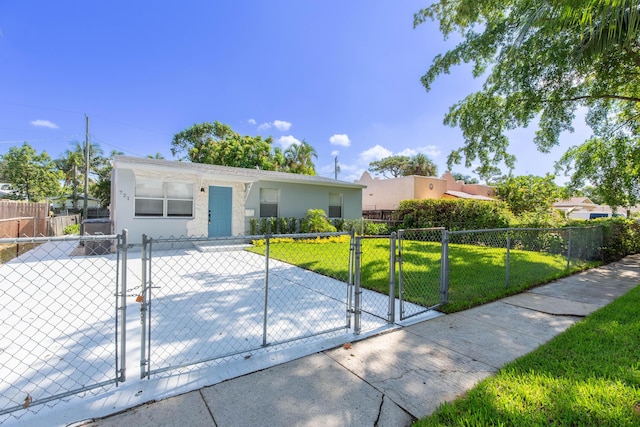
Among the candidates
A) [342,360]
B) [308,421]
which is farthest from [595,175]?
[308,421]

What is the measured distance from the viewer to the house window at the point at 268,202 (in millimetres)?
12828

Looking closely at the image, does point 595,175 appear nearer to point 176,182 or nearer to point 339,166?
point 176,182

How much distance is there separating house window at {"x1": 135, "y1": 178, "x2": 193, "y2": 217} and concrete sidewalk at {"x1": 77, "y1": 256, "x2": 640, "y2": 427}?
9192mm

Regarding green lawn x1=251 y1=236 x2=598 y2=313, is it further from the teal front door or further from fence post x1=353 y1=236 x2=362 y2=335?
the teal front door

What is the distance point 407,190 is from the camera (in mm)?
22156

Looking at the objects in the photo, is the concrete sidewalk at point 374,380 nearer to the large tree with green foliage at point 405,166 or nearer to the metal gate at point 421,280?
the metal gate at point 421,280

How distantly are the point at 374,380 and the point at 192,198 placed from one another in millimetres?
9858

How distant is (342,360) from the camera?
9.26 feet

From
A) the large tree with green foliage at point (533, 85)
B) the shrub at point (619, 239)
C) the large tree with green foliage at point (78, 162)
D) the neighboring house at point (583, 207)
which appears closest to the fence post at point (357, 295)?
the large tree with green foliage at point (533, 85)

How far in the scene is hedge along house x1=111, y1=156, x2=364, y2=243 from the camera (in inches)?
372

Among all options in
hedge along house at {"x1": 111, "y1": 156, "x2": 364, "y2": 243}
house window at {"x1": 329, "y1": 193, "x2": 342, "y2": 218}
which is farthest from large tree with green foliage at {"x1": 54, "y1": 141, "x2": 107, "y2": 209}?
house window at {"x1": 329, "y1": 193, "x2": 342, "y2": 218}

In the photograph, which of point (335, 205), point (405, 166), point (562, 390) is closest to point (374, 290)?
point (562, 390)

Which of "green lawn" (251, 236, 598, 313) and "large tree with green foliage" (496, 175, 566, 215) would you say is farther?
"large tree with green foliage" (496, 175, 566, 215)

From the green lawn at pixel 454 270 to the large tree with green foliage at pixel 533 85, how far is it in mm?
4672
